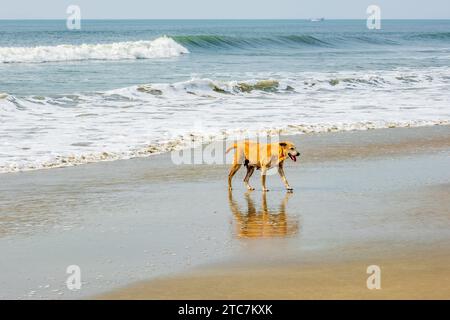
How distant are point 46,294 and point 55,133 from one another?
9300mm

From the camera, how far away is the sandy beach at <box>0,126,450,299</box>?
635cm

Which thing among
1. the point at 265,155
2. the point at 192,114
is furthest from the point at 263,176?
the point at 192,114

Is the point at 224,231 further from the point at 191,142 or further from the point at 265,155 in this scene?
the point at 191,142

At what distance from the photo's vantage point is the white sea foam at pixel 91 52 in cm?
3981

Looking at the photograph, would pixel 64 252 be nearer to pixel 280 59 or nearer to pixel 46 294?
pixel 46 294

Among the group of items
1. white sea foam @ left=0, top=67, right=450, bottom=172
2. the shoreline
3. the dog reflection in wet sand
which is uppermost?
white sea foam @ left=0, top=67, right=450, bottom=172

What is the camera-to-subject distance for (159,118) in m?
17.7

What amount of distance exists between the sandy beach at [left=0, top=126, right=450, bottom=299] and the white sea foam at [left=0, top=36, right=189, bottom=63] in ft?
95.3

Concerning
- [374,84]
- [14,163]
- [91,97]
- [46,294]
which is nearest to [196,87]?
[91,97]

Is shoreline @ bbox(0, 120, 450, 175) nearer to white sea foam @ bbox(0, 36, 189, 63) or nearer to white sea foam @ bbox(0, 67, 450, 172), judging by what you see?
white sea foam @ bbox(0, 67, 450, 172)

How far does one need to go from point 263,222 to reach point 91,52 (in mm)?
35949

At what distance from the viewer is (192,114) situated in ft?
61.1

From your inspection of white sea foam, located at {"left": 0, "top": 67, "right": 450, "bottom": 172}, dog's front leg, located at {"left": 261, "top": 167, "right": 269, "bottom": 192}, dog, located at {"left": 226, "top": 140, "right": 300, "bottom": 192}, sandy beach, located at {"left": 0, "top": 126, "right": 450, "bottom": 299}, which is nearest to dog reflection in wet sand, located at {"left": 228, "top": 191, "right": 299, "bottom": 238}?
sandy beach, located at {"left": 0, "top": 126, "right": 450, "bottom": 299}

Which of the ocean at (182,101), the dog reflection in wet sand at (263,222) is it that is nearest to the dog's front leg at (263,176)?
the dog reflection in wet sand at (263,222)
